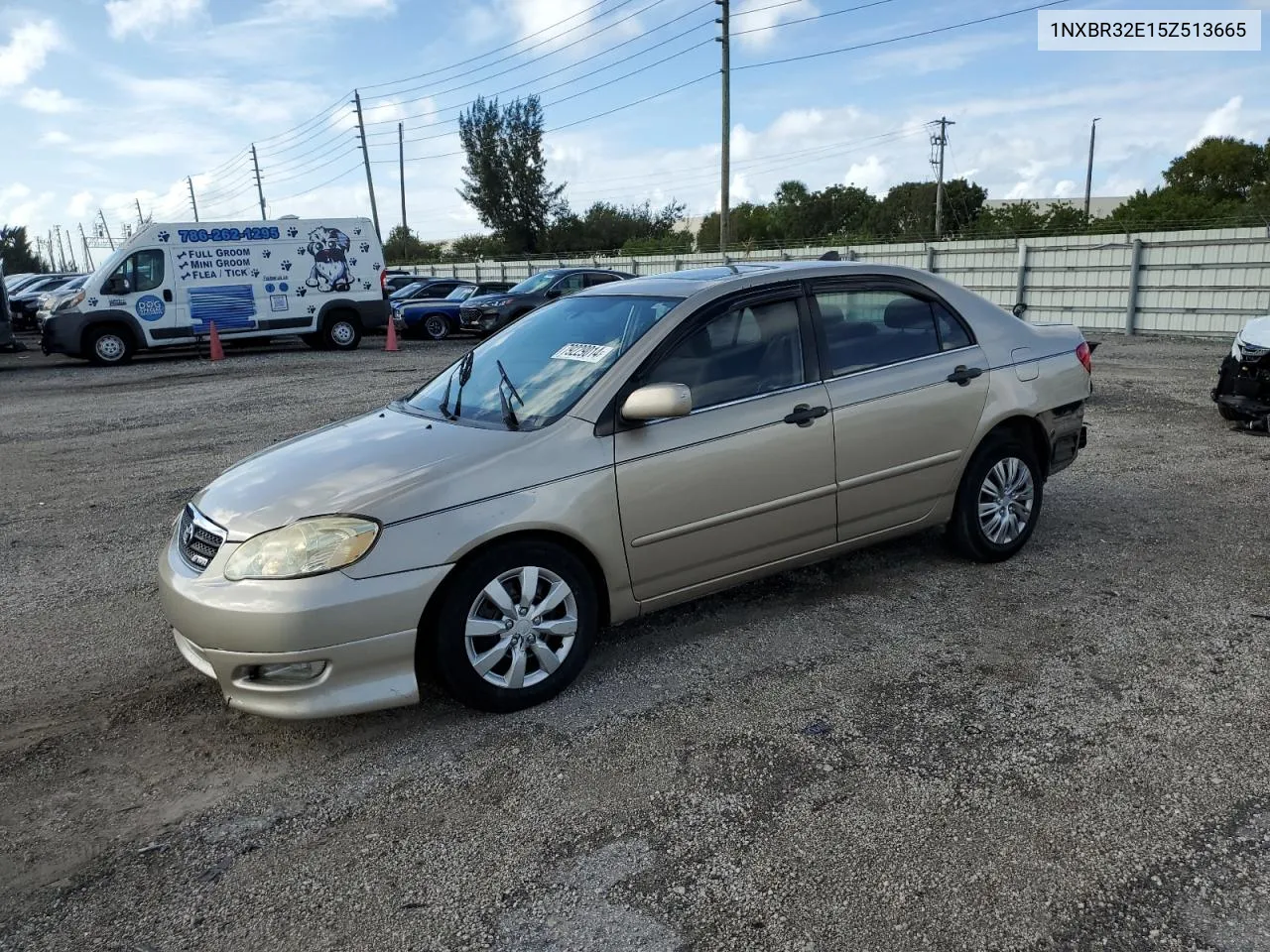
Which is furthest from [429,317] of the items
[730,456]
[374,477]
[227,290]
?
[374,477]

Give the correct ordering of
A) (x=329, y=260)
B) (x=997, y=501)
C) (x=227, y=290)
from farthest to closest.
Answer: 1. (x=329, y=260)
2. (x=227, y=290)
3. (x=997, y=501)

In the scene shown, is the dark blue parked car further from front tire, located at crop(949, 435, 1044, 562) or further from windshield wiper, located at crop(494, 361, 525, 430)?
front tire, located at crop(949, 435, 1044, 562)

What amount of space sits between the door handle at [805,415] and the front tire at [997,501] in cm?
113

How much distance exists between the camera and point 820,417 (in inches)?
168

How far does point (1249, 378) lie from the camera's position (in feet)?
26.5

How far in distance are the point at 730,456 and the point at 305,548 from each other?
174 cm

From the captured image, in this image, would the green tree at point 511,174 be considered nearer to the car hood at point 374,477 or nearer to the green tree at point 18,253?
the green tree at point 18,253

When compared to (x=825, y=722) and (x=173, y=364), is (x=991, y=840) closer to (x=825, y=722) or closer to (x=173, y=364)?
(x=825, y=722)

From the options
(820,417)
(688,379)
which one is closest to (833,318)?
(820,417)

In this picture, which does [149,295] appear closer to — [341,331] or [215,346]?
[215,346]

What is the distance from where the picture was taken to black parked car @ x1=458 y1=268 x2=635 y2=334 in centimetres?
1972

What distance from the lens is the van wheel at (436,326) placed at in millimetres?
22250

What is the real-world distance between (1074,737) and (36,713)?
399cm

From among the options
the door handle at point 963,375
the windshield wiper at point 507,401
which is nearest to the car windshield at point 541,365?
the windshield wiper at point 507,401
